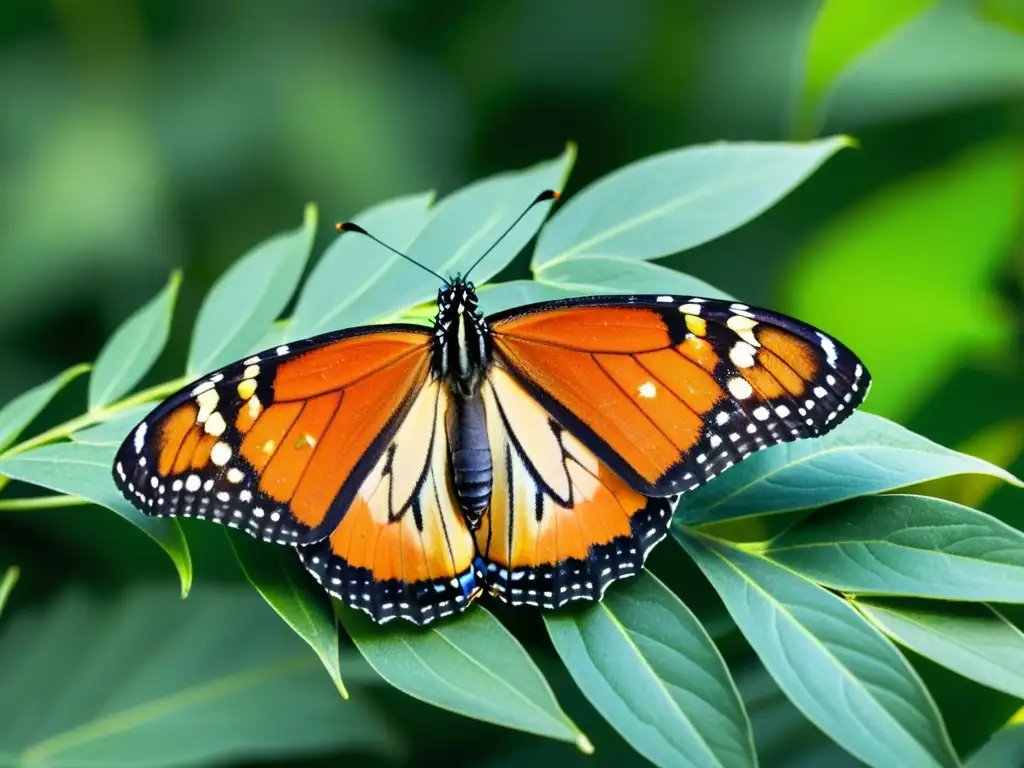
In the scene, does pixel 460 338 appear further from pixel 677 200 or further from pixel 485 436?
pixel 677 200

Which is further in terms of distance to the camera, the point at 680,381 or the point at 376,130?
the point at 376,130

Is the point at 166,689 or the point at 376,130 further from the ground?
the point at 376,130

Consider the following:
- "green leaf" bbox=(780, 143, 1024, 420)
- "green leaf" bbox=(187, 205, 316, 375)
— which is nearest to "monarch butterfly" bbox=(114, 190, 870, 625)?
"green leaf" bbox=(187, 205, 316, 375)

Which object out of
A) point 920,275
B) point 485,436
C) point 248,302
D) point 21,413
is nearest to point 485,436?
point 485,436

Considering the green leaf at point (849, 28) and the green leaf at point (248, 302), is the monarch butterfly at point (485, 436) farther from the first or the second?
the green leaf at point (849, 28)

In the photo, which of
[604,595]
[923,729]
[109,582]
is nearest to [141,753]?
[109,582]

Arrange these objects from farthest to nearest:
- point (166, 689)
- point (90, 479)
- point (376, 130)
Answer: point (376, 130) → point (166, 689) → point (90, 479)

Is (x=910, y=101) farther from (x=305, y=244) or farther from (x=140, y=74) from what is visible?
(x=140, y=74)

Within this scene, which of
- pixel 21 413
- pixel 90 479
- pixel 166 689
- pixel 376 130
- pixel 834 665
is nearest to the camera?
pixel 834 665
